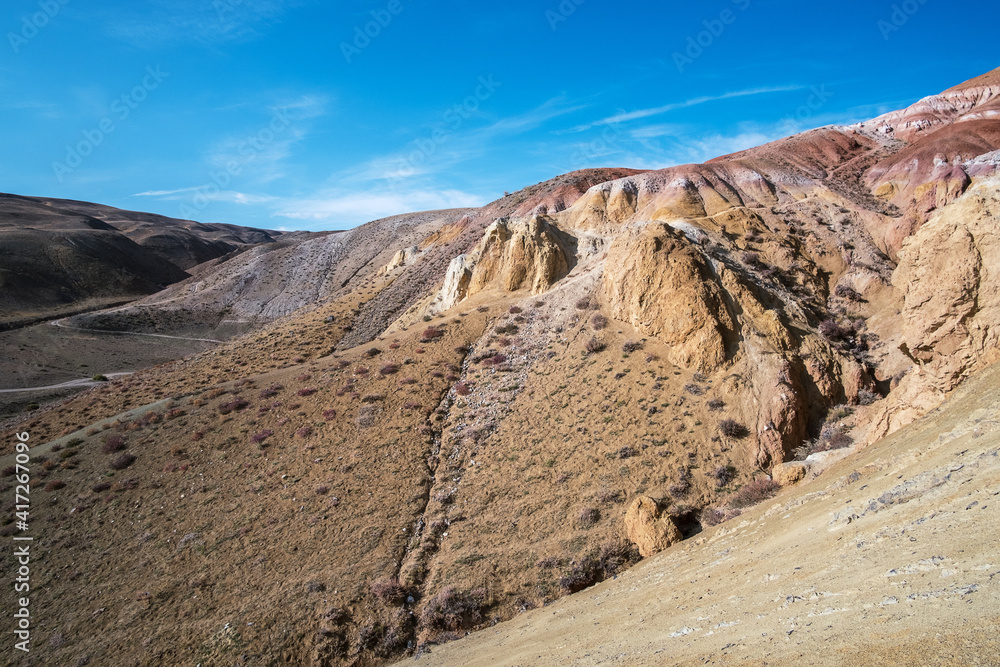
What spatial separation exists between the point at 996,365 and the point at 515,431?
1690cm

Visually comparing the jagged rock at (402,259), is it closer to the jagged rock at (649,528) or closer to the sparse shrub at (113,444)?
the sparse shrub at (113,444)

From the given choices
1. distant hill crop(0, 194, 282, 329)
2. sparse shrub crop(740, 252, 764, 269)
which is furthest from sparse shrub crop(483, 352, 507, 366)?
distant hill crop(0, 194, 282, 329)

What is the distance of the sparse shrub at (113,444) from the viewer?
82.2 feet

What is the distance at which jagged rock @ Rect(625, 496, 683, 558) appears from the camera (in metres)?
16.2

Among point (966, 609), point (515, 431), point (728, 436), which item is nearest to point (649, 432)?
point (728, 436)

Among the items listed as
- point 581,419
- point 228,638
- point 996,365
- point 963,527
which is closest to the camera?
point 963,527

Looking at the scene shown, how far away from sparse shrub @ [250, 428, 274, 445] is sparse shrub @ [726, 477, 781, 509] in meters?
22.6

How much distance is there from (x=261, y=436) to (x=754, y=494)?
77.8ft

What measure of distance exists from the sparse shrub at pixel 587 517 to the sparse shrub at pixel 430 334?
17.6m

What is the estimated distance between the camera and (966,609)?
17.5 feet

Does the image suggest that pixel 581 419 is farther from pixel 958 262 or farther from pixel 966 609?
pixel 966 609

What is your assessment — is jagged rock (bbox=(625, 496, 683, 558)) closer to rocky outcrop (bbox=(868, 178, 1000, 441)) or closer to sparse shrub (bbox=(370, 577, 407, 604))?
rocky outcrop (bbox=(868, 178, 1000, 441))

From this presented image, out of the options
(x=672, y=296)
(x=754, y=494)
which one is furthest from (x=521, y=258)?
(x=754, y=494)

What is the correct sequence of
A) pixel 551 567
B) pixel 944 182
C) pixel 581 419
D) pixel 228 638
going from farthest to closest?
pixel 944 182
pixel 581 419
pixel 551 567
pixel 228 638
